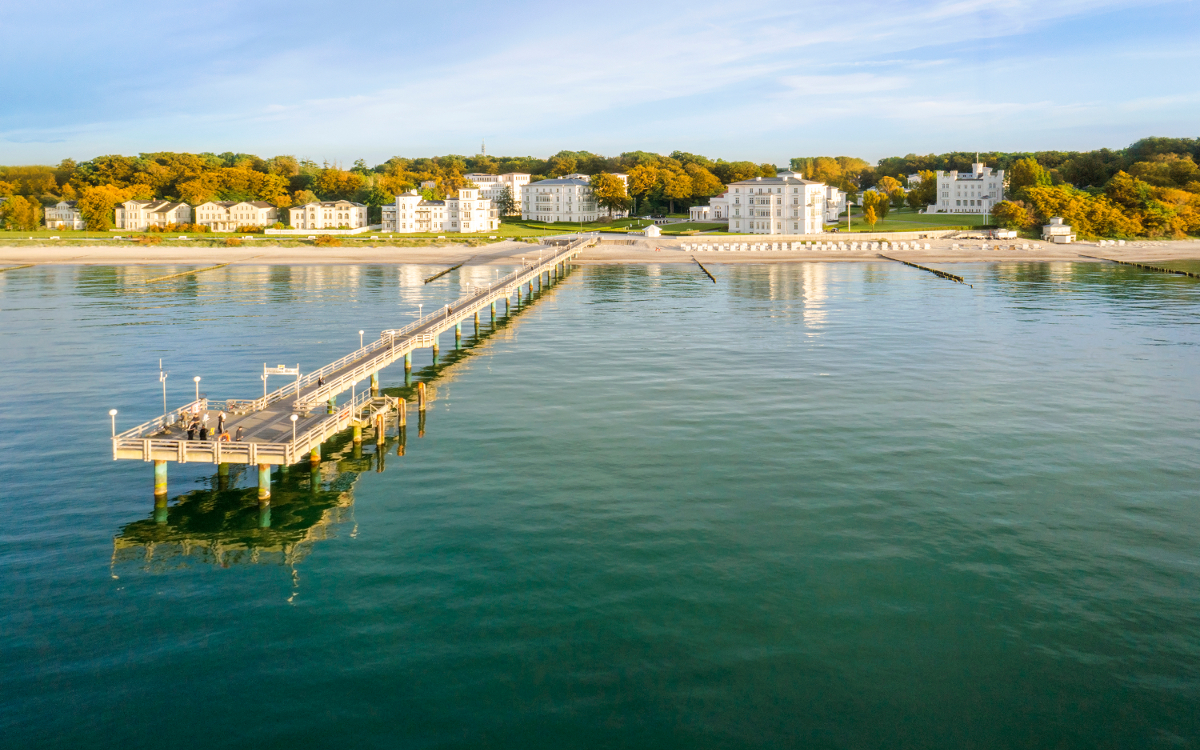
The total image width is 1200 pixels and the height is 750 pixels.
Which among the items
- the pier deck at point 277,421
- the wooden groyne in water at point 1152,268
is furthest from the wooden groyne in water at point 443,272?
the wooden groyne in water at point 1152,268

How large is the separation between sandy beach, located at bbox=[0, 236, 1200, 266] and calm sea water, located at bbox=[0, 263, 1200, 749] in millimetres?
86241

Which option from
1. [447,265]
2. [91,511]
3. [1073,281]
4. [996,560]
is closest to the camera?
[996,560]

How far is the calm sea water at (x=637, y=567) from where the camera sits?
19578 mm

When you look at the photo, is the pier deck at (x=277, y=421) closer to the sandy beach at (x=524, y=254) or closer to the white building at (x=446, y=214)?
the sandy beach at (x=524, y=254)

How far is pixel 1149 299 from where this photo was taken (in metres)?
89.2

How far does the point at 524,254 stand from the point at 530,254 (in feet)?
7.87

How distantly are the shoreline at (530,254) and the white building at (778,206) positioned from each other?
1358 centimetres

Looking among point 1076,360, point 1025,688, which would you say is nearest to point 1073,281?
point 1076,360

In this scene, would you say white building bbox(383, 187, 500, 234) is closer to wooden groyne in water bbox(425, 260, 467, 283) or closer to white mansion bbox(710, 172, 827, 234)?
white mansion bbox(710, 172, 827, 234)

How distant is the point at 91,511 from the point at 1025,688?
28.6 m

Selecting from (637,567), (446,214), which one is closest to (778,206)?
(446,214)

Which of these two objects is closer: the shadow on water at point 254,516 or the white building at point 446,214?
the shadow on water at point 254,516

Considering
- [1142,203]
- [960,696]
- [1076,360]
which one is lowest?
[960,696]

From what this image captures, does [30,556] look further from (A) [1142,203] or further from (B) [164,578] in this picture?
(A) [1142,203]
